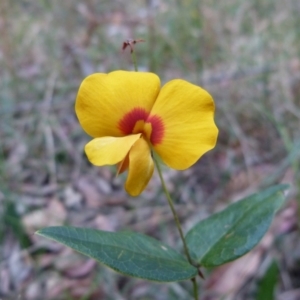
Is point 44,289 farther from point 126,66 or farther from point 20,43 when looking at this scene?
point 20,43

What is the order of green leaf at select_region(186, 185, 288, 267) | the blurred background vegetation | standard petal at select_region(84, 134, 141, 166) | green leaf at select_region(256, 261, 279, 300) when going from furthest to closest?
the blurred background vegetation
green leaf at select_region(256, 261, 279, 300)
green leaf at select_region(186, 185, 288, 267)
standard petal at select_region(84, 134, 141, 166)

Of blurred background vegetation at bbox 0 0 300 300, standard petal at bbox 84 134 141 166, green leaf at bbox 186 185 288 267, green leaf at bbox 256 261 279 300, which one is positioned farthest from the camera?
blurred background vegetation at bbox 0 0 300 300

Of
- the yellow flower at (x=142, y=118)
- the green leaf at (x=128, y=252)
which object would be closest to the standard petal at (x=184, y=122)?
the yellow flower at (x=142, y=118)

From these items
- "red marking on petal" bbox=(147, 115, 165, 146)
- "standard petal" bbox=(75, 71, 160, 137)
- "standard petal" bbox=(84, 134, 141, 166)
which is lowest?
"standard petal" bbox=(84, 134, 141, 166)

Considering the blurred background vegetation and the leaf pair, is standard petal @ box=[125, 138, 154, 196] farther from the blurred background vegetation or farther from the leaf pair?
the blurred background vegetation

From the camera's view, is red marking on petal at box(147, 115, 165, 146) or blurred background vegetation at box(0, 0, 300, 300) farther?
blurred background vegetation at box(0, 0, 300, 300)

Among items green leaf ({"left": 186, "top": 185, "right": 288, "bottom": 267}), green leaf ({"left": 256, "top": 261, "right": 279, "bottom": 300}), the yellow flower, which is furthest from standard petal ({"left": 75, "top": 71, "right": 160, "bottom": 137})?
green leaf ({"left": 256, "top": 261, "right": 279, "bottom": 300})

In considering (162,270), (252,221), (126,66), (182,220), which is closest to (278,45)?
(126,66)

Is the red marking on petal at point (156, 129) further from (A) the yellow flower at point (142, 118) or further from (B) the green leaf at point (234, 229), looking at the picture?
(B) the green leaf at point (234, 229)
